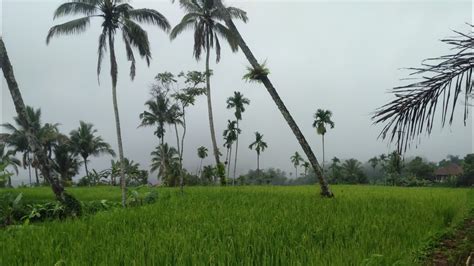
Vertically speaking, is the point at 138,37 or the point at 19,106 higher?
the point at 138,37

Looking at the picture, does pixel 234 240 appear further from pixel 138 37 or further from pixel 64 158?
pixel 64 158

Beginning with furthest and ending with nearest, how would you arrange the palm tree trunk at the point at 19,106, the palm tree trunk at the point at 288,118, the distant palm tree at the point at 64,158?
the distant palm tree at the point at 64,158, the palm tree trunk at the point at 288,118, the palm tree trunk at the point at 19,106

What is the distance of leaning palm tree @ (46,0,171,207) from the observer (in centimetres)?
1588

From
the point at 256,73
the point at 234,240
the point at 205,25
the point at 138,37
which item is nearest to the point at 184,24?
the point at 205,25

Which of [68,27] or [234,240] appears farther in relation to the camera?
[68,27]

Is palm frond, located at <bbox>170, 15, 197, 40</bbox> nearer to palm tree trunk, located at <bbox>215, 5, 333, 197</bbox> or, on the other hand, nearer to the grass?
palm tree trunk, located at <bbox>215, 5, 333, 197</bbox>

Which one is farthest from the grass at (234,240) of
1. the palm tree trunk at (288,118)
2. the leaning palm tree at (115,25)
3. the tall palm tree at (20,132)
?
the tall palm tree at (20,132)

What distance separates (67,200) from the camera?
32.1ft

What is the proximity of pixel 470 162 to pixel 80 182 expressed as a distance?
4022 cm

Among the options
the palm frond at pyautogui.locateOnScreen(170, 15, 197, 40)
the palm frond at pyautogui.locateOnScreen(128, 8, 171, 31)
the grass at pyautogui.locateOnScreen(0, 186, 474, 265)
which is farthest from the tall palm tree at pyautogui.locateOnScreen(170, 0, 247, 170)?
the grass at pyautogui.locateOnScreen(0, 186, 474, 265)

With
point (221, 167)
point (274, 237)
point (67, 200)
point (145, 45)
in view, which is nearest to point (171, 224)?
point (274, 237)

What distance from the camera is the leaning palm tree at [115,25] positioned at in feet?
52.1

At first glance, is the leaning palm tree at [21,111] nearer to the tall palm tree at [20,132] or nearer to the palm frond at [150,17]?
the palm frond at [150,17]

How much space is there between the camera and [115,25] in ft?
54.3
